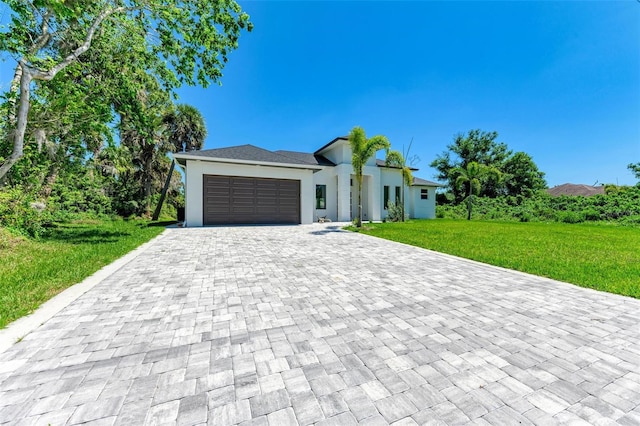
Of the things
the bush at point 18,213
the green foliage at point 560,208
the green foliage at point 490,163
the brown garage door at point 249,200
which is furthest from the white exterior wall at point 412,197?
the bush at point 18,213

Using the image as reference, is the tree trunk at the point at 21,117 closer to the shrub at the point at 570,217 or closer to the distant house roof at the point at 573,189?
the shrub at the point at 570,217

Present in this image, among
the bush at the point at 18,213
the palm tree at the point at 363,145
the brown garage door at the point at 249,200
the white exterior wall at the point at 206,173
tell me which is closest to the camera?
the bush at the point at 18,213

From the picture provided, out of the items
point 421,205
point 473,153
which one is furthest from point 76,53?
point 473,153

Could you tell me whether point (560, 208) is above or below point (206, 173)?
below

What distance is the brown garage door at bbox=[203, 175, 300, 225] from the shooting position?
13.2 meters

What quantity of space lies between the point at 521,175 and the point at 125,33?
40411 millimetres

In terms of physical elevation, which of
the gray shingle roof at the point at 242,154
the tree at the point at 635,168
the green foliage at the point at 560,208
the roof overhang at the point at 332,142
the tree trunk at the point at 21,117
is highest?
the roof overhang at the point at 332,142

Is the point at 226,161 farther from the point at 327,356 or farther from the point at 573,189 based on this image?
the point at 573,189

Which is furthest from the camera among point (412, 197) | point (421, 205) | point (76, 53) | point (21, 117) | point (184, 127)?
point (421, 205)

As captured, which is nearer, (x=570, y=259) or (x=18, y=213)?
(x=570, y=259)

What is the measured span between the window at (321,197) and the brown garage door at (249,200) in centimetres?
262

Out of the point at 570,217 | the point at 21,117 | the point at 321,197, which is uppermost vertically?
the point at 21,117

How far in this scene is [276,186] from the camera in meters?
14.5

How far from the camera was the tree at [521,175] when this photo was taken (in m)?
31.2
